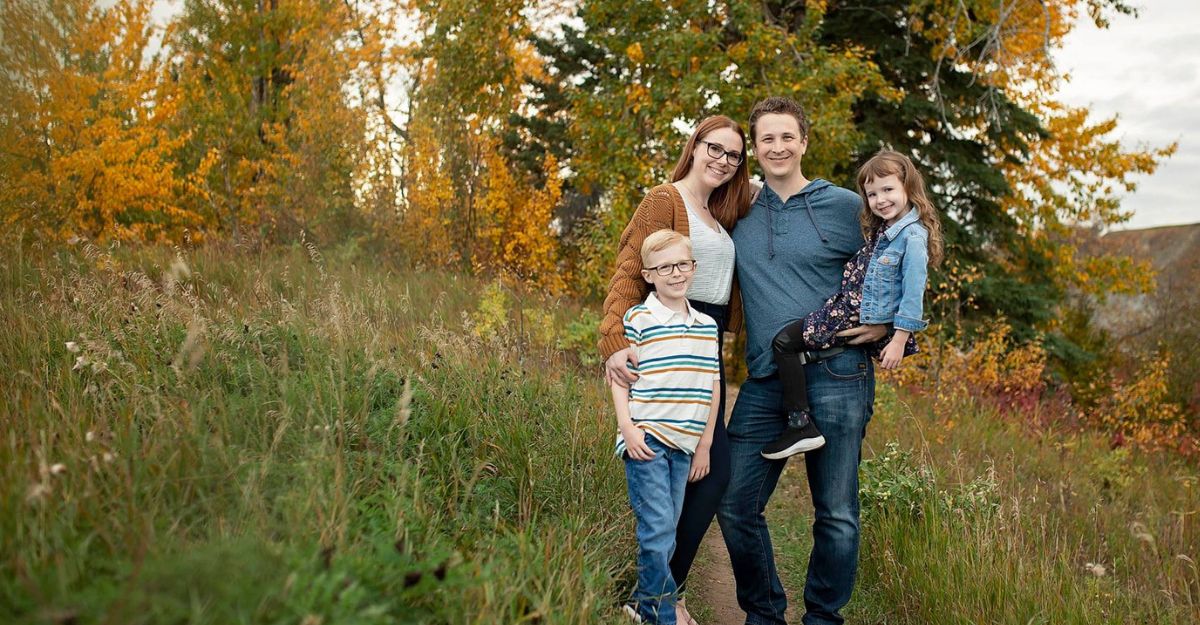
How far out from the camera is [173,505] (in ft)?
7.49

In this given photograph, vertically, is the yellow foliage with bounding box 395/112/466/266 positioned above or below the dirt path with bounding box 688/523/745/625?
above

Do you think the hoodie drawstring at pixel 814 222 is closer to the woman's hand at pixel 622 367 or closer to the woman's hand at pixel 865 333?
the woman's hand at pixel 865 333

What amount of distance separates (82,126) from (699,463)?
904 cm

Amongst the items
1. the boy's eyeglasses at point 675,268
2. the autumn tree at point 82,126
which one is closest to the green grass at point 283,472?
the boy's eyeglasses at point 675,268

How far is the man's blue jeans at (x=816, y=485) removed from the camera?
323 cm

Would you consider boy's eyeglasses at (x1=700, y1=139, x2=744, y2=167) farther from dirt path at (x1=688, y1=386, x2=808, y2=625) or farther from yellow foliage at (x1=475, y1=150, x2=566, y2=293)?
yellow foliage at (x1=475, y1=150, x2=566, y2=293)

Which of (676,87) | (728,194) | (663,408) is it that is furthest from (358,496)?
(676,87)

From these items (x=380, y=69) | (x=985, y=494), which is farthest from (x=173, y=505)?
(x=380, y=69)

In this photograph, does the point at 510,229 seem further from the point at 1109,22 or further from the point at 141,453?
the point at 141,453

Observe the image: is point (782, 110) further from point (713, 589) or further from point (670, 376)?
point (713, 589)

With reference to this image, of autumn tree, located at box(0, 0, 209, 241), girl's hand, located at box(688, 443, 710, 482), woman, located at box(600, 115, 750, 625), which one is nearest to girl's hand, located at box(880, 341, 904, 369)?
woman, located at box(600, 115, 750, 625)

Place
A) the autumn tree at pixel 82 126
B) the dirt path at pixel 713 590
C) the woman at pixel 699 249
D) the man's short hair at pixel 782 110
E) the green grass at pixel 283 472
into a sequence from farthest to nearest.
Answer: the autumn tree at pixel 82 126, the dirt path at pixel 713 590, the man's short hair at pixel 782 110, the woman at pixel 699 249, the green grass at pixel 283 472

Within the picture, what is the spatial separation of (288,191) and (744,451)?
10.5 metres

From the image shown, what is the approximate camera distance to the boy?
3.01 metres
